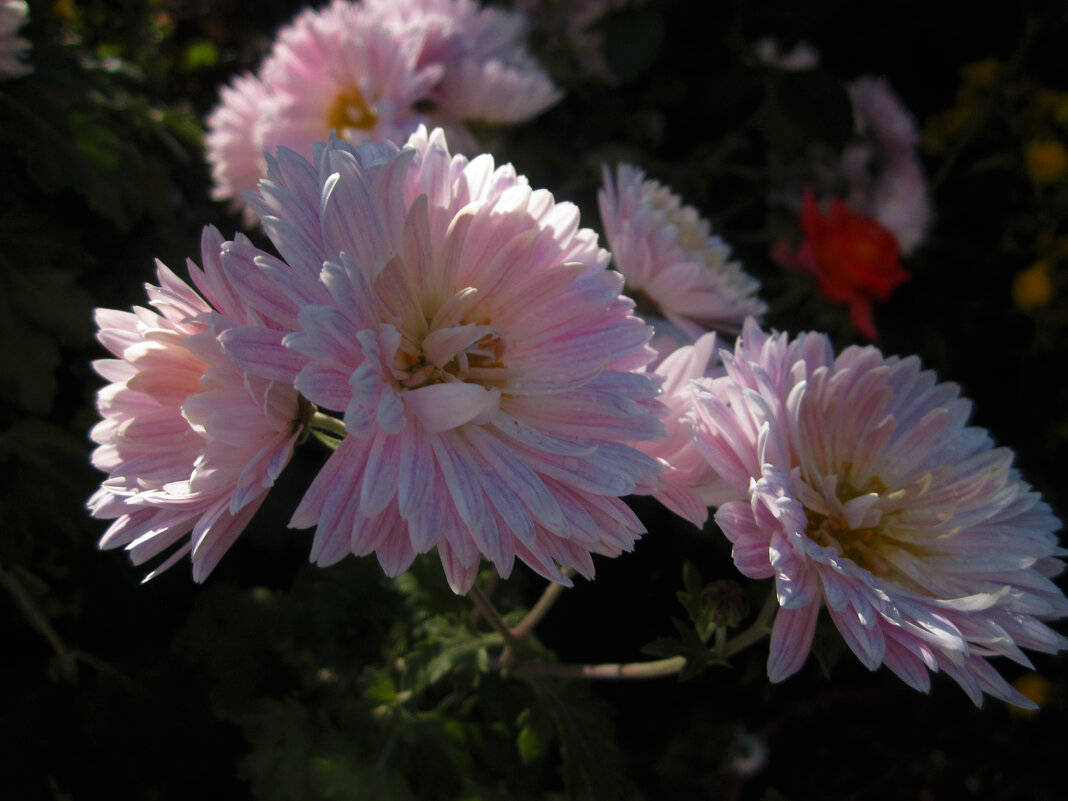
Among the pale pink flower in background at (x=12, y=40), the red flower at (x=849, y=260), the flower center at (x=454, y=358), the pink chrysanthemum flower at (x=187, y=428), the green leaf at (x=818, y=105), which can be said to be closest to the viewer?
the pink chrysanthemum flower at (x=187, y=428)

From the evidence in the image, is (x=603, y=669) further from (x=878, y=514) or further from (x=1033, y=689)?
(x=1033, y=689)

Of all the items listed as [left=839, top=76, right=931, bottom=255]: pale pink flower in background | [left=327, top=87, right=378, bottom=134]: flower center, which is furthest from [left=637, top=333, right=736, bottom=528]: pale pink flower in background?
[left=839, top=76, right=931, bottom=255]: pale pink flower in background

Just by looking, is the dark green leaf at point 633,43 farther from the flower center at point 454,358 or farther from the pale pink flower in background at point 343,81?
the flower center at point 454,358

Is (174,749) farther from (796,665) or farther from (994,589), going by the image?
(994,589)

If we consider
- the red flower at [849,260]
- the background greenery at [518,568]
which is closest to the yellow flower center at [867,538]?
the background greenery at [518,568]

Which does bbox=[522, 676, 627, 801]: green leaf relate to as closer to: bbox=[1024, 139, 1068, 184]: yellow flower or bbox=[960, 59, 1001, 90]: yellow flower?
bbox=[1024, 139, 1068, 184]: yellow flower

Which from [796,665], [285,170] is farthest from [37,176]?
[796,665]

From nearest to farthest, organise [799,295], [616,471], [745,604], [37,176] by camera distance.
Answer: [616,471]
[745,604]
[37,176]
[799,295]

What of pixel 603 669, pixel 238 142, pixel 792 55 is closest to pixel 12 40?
pixel 238 142

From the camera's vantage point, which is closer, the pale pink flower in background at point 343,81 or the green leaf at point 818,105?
the pale pink flower in background at point 343,81
